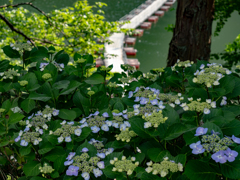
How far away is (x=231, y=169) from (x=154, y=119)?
32 cm

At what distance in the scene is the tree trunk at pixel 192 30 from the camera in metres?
3.37

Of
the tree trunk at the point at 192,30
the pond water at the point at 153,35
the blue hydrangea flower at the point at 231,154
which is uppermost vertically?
the blue hydrangea flower at the point at 231,154

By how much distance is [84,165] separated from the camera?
3.21 feet

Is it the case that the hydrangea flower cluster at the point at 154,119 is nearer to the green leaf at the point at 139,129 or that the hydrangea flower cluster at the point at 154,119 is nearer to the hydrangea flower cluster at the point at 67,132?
the green leaf at the point at 139,129

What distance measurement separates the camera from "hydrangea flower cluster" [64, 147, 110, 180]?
96 cm

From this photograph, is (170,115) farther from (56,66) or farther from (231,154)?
(56,66)

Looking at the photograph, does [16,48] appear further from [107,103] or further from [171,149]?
[171,149]

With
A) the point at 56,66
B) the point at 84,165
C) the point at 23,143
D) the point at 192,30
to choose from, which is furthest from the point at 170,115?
the point at 192,30

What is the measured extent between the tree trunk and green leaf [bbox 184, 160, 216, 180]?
2.79m

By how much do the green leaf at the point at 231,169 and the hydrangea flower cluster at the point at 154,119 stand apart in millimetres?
269

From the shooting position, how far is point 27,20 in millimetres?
5094

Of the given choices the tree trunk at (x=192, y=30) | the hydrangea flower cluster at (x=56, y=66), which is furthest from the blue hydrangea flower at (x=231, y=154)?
the tree trunk at (x=192, y=30)

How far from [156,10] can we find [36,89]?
13711mm

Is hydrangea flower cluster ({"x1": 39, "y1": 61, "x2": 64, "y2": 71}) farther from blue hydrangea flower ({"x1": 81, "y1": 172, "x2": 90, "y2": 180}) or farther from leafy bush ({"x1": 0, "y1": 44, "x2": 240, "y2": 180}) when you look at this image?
blue hydrangea flower ({"x1": 81, "y1": 172, "x2": 90, "y2": 180})
